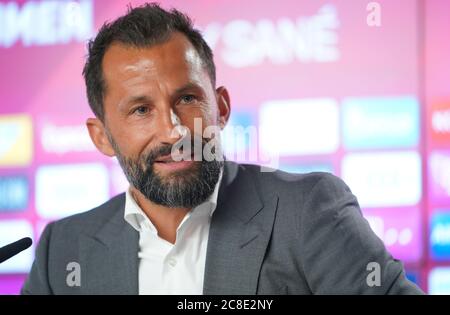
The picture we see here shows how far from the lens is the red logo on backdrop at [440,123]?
2193 mm

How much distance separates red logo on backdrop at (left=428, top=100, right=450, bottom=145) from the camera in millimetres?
2193

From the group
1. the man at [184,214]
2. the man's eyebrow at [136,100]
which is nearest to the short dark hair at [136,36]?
the man at [184,214]

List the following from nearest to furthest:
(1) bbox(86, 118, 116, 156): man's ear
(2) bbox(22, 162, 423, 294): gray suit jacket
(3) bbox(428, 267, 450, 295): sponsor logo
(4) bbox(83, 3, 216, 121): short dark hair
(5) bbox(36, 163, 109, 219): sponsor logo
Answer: (2) bbox(22, 162, 423, 294): gray suit jacket → (4) bbox(83, 3, 216, 121): short dark hair → (1) bbox(86, 118, 116, 156): man's ear → (3) bbox(428, 267, 450, 295): sponsor logo → (5) bbox(36, 163, 109, 219): sponsor logo

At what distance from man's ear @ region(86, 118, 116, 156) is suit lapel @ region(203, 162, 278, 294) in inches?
10.7

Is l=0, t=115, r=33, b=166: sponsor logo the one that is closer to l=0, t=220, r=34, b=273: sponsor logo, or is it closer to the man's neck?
l=0, t=220, r=34, b=273: sponsor logo

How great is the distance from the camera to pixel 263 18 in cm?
222

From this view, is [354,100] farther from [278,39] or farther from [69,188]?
[69,188]

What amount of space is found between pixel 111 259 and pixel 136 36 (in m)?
0.45

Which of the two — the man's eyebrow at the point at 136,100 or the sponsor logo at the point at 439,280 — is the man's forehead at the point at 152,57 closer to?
the man's eyebrow at the point at 136,100

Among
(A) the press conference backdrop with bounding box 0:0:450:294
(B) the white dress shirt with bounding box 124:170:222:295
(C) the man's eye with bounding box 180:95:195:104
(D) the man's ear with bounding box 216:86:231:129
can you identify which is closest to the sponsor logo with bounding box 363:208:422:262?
(A) the press conference backdrop with bounding box 0:0:450:294

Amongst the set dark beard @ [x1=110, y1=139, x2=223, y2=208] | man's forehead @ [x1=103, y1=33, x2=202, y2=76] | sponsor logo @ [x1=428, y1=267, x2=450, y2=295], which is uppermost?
man's forehead @ [x1=103, y1=33, x2=202, y2=76]

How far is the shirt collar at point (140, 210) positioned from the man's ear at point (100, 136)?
0.13 meters

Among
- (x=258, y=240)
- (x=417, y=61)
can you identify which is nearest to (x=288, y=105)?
(x=417, y=61)

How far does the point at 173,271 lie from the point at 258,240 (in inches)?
7.4
